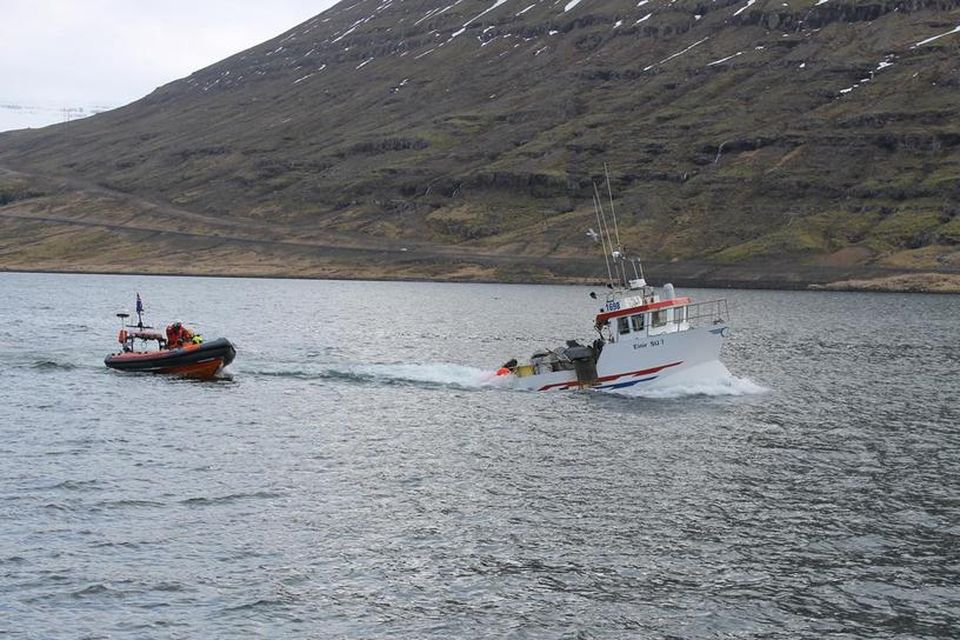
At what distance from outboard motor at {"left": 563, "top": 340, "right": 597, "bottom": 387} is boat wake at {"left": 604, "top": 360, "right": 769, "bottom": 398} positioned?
2.63m

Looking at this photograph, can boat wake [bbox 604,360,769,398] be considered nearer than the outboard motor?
Yes

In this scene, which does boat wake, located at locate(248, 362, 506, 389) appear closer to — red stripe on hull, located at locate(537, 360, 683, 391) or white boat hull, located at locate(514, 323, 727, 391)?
red stripe on hull, located at locate(537, 360, 683, 391)

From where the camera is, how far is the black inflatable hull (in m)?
71.4

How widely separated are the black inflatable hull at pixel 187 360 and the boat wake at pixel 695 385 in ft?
88.6

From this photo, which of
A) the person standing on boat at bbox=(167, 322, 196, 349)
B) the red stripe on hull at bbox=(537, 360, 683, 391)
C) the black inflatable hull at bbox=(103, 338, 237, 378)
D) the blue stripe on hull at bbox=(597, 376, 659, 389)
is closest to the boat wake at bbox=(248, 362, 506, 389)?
the red stripe on hull at bbox=(537, 360, 683, 391)

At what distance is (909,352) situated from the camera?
8738 cm

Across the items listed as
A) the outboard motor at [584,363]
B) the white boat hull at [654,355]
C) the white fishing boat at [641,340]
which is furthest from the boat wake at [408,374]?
the white boat hull at [654,355]

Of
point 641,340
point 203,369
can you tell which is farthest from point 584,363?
point 203,369

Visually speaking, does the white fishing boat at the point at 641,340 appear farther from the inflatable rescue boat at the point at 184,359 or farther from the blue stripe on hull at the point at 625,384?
the inflatable rescue boat at the point at 184,359

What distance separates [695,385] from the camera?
63.7 meters

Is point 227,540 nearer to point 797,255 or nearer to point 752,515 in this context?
point 752,515

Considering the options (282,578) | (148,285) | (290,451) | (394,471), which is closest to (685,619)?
(282,578)

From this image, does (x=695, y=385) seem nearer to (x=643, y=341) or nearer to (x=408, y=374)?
(x=643, y=341)

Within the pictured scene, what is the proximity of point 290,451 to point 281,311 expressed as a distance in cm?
8922
